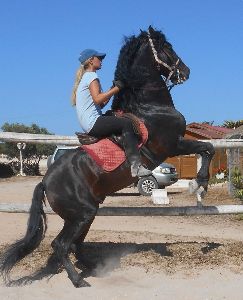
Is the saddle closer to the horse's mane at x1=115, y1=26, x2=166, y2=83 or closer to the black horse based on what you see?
the black horse

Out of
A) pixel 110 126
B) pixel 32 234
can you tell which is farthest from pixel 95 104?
pixel 32 234

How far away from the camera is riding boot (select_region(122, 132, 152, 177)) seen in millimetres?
4988

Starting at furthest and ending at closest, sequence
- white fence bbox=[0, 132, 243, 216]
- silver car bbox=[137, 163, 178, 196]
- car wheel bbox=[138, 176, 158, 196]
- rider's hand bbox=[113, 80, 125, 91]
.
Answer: silver car bbox=[137, 163, 178, 196] < car wheel bbox=[138, 176, 158, 196] < white fence bbox=[0, 132, 243, 216] < rider's hand bbox=[113, 80, 125, 91]

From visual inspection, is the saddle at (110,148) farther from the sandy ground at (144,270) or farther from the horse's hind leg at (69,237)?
the sandy ground at (144,270)

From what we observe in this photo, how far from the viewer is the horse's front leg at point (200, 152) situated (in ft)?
17.6

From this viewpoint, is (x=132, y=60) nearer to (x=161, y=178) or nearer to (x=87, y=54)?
(x=87, y=54)

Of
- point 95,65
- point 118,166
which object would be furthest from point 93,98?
point 118,166

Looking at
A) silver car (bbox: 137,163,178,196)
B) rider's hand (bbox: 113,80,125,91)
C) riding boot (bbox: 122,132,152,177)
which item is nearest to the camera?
riding boot (bbox: 122,132,152,177)

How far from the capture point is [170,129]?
5.32 m

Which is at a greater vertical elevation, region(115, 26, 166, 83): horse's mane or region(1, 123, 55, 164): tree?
region(115, 26, 166, 83): horse's mane

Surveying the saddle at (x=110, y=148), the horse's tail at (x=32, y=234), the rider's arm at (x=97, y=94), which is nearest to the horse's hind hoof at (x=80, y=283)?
the horse's tail at (x=32, y=234)

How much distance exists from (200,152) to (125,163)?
32.4 inches

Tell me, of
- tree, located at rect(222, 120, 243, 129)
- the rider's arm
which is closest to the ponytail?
the rider's arm

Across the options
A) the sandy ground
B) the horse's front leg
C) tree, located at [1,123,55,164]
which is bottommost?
tree, located at [1,123,55,164]
